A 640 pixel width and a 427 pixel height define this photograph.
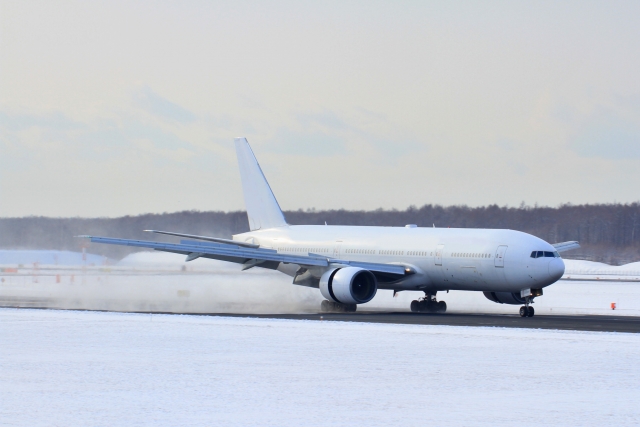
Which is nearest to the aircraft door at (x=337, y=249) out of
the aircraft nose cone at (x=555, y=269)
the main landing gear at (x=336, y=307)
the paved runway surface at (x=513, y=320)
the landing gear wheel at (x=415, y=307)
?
the main landing gear at (x=336, y=307)

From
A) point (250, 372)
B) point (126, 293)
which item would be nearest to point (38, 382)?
point (250, 372)

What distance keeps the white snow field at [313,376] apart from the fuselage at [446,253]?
24.9 ft

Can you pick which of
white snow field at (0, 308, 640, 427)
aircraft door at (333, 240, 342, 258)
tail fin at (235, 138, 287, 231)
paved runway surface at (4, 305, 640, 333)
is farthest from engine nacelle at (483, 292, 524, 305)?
tail fin at (235, 138, 287, 231)

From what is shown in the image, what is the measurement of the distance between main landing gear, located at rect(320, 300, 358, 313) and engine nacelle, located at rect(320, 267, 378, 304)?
570mm

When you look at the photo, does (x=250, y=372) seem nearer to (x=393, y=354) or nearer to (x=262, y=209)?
(x=393, y=354)

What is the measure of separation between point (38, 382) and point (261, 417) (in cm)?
528

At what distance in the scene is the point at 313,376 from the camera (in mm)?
17688

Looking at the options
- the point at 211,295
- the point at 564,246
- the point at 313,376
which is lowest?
the point at 211,295

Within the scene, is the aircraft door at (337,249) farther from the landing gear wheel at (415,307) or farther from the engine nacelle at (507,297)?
the engine nacelle at (507,297)

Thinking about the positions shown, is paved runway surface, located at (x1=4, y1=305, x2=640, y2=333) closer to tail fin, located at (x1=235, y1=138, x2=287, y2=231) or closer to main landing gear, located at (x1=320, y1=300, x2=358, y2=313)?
main landing gear, located at (x1=320, y1=300, x2=358, y2=313)

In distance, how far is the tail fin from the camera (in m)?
46.4

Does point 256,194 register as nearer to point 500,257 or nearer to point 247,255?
point 247,255

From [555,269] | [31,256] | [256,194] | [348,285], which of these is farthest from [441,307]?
[31,256]

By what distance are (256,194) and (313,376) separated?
30036mm
